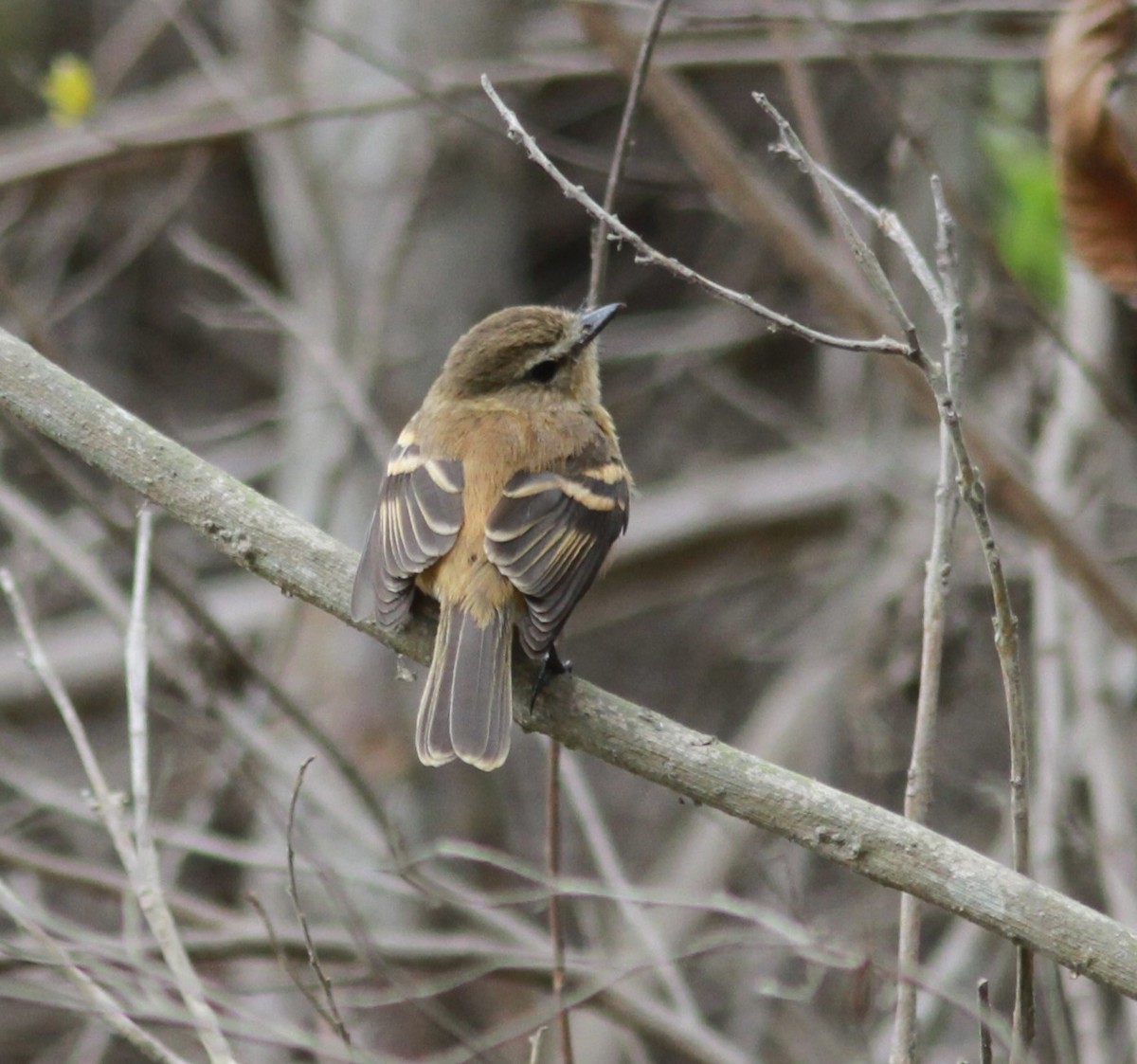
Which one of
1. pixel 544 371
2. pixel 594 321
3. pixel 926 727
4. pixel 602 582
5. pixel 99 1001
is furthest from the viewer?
pixel 602 582

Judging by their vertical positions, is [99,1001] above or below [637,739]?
below

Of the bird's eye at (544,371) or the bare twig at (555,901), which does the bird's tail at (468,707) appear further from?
the bird's eye at (544,371)

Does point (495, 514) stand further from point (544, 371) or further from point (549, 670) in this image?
point (544, 371)

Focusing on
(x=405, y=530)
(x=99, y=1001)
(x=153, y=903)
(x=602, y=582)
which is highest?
(x=602, y=582)

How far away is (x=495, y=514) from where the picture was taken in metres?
4.01

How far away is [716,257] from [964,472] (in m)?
6.63

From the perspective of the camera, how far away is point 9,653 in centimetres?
877

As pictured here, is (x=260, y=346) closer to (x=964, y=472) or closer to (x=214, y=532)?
(x=214, y=532)

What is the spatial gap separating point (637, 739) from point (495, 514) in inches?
40.8

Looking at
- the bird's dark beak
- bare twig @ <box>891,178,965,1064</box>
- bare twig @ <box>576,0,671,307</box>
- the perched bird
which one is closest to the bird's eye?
the perched bird

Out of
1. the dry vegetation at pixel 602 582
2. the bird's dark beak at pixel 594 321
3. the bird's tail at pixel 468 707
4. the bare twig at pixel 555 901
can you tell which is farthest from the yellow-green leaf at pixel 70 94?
the bare twig at pixel 555 901

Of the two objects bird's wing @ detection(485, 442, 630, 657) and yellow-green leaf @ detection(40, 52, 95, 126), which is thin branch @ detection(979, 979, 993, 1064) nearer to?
bird's wing @ detection(485, 442, 630, 657)

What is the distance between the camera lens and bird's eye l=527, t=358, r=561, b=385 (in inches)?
188

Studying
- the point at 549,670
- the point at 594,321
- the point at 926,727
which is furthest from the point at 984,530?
the point at 594,321
